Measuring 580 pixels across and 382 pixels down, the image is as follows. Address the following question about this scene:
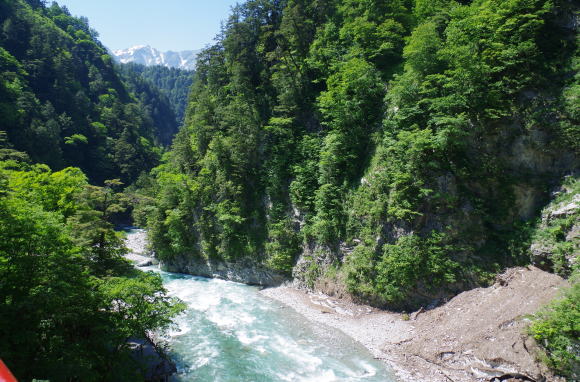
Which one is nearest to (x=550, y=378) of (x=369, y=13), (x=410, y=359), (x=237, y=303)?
(x=410, y=359)

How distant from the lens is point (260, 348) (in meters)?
17.1

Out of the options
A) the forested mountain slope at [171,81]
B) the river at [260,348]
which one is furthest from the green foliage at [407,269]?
the forested mountain slope at [171,81]

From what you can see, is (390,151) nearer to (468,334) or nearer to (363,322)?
(363,322)

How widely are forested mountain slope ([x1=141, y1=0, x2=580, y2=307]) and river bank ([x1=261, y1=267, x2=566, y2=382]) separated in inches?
41.4

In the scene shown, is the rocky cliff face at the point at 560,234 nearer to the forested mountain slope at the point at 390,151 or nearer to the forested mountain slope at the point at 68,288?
the forested mountain slope at the point at 390,151

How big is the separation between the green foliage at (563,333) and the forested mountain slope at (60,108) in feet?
190

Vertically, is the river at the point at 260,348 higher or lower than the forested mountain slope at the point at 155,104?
lower

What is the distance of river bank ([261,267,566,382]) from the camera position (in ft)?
44.7

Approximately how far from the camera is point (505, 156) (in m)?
18.5

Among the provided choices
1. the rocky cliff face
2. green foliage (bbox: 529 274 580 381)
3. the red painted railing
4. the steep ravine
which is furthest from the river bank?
the red painted railing

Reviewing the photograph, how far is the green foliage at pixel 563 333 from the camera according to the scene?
40.0 feet

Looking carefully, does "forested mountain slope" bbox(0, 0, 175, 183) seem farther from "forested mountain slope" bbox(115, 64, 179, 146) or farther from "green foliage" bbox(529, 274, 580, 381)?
"green foliage" bbox(529, 274, 580, 381)

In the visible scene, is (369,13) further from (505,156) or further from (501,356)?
(501,356)

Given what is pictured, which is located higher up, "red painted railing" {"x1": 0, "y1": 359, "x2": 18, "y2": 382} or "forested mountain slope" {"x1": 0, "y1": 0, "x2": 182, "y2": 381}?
"red painted railing" {"x1": 0, "y1": 359, "x2": 18, "y2": 382}
